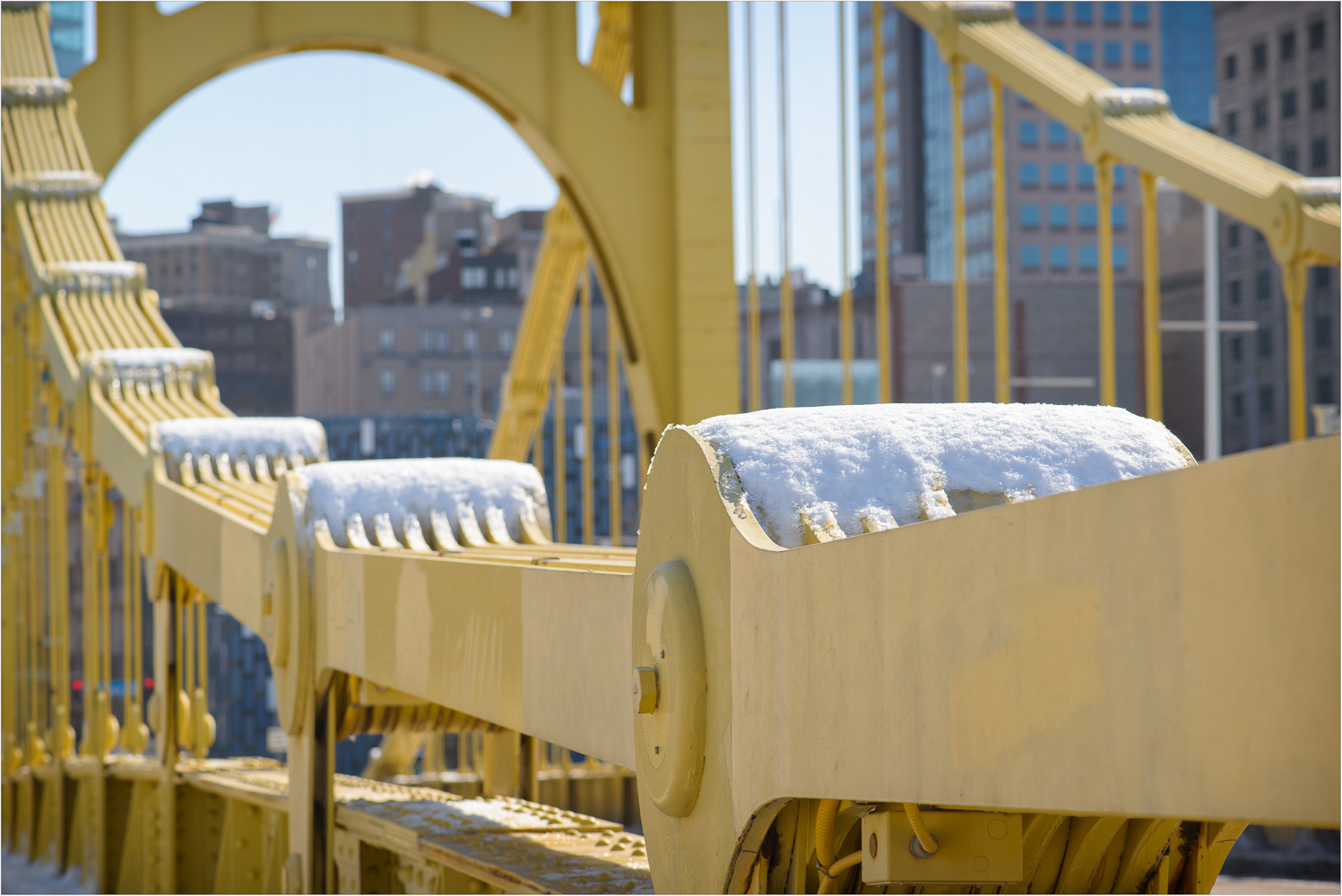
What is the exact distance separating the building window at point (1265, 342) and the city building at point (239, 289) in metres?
36.2

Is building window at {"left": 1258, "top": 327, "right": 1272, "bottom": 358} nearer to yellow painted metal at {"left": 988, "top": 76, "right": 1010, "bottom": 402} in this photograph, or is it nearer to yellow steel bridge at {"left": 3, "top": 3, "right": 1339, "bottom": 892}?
yellow steel bridge at {"left": 3, "top": 3, "right": 1339, "bottom": 892}

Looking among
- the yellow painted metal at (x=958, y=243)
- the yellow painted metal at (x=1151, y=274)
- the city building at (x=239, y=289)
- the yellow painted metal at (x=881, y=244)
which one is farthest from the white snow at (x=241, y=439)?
the city building at (x=239, y=289)

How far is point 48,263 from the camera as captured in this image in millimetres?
10188

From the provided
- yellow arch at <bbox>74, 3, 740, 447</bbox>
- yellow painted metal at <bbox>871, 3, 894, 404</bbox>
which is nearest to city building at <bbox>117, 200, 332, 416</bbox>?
yellow arch at <bbox>74, 3, 740, 447</bbox>

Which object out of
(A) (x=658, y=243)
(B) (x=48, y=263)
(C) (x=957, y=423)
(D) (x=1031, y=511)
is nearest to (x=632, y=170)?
(A) (x=658, y=243)

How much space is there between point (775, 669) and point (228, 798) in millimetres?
6612

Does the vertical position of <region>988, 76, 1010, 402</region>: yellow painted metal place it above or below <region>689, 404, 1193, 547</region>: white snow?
above

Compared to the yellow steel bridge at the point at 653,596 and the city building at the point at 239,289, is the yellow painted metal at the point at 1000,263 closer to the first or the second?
the yellow steel bridge at the point at 653,596

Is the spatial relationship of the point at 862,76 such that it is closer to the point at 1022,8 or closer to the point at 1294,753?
the point at 1022,8

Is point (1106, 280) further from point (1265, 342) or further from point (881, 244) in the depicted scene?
point (1265, 342)

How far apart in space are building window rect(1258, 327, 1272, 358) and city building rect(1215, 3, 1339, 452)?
0.03m

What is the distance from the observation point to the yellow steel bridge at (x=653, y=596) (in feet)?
5.15

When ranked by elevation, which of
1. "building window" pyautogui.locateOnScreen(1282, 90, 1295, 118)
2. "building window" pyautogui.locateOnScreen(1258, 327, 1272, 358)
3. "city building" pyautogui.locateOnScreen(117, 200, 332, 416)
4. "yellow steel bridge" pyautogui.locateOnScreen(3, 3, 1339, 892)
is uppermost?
"building window" pyautogui.locateOnScreen(1282, 90, 1295, 118)

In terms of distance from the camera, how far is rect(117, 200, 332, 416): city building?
67.5 meters
